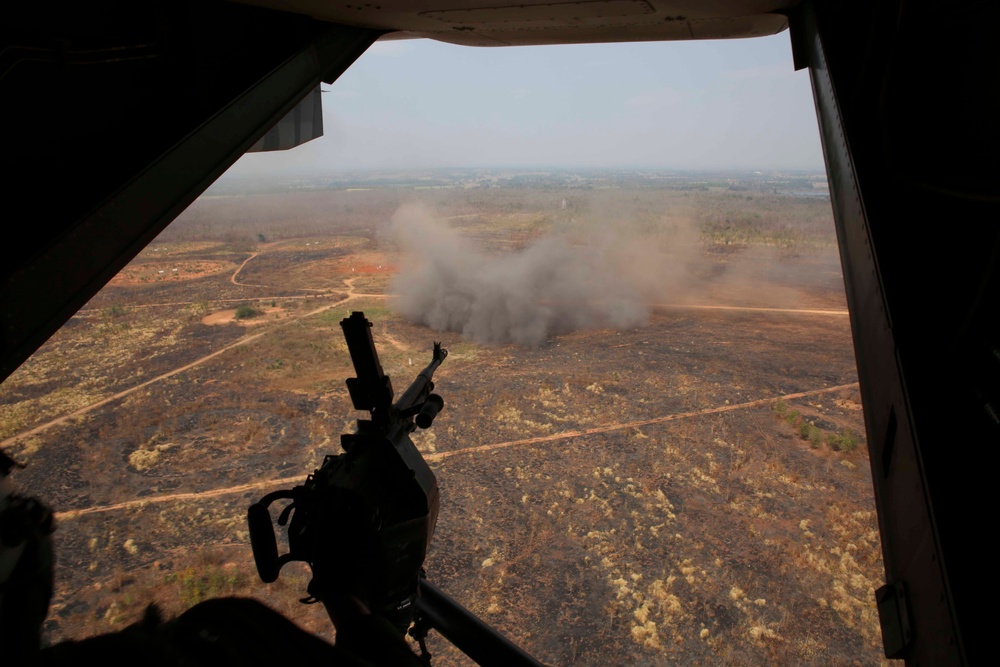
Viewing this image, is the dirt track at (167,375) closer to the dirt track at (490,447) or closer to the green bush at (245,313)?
the green bush at (245,313)

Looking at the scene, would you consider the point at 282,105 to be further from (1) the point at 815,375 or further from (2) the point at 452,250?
(2) the point at 452,250

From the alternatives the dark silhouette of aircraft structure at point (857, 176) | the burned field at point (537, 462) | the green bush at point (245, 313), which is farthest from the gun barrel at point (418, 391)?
the green bush at point (245, 313)

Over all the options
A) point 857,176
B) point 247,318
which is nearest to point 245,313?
point 247,318

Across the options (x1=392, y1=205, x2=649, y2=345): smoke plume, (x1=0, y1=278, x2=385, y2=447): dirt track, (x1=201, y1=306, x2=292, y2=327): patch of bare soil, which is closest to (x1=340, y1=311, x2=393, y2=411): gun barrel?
(x1=0, y1=278, x2=385, y2=447): dirt track

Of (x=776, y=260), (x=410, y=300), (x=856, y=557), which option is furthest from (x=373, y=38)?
(x=776, y=260)

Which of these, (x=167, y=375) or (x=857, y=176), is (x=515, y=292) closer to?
(x=167, y=375)

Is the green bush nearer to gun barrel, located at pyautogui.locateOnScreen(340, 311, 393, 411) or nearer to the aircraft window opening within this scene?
the aircraft window opening

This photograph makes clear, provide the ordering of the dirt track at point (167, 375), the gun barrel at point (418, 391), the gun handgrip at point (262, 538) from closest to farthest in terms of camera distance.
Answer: the gun handgrip at point (262, 538) → the gun barrel at point (418, 391) → the dirt track at point (167, 375)
